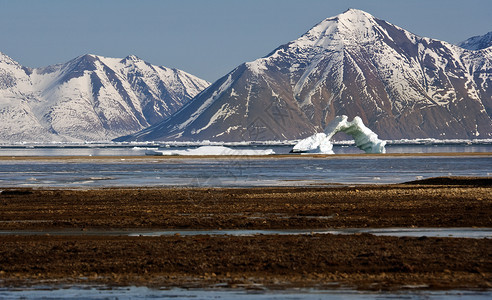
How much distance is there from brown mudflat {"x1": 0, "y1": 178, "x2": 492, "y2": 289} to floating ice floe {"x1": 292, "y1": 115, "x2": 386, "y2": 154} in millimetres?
77172

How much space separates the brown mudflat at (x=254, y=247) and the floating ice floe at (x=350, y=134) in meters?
77.2

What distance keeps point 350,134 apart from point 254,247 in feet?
321

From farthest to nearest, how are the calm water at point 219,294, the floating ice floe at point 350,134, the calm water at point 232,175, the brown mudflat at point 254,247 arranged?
the floating ice floe at point 350,134
the calm water at point 232,175
the brown mudflat at point 254,247
the calm water at point 219,294

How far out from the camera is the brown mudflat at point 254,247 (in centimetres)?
1619

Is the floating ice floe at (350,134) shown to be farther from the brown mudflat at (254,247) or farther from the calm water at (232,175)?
the brown mudflat at (254,247)

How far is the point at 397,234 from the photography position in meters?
21.9

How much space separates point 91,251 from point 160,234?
371 cm

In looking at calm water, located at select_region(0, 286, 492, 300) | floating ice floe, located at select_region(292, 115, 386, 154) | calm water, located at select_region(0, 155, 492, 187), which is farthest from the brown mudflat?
floating ice floe, located at select_region(292, 115, 386, 154)

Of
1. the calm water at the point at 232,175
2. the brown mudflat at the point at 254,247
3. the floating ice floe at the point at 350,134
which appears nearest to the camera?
the brown mudflat at the point at 254,247

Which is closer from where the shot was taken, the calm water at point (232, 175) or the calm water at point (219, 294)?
the calm water at point (219, 294)

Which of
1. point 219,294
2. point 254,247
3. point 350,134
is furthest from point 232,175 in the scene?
point 350,134

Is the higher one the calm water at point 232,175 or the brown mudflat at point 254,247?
the brown mudflat at point 254,247

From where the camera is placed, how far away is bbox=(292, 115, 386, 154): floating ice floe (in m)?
111

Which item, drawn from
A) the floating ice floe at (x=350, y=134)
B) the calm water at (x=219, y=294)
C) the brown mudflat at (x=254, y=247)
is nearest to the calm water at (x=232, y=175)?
the brown mudflat at (x=254, y=247)
